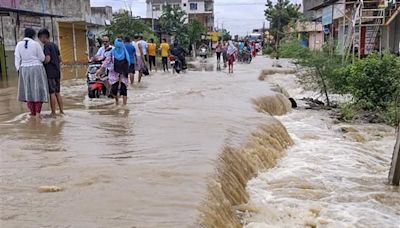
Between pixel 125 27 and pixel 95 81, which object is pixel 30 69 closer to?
pixel 95 81

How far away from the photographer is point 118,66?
10414mm

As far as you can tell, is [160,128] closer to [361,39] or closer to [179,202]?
[179,202]

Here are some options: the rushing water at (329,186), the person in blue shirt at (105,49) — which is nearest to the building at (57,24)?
the person in blue shirt at (105,49)

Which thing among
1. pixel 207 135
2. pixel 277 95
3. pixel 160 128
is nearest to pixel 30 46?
pixel 160 128

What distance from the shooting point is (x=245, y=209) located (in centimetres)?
555

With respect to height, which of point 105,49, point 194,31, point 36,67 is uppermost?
point 194,31

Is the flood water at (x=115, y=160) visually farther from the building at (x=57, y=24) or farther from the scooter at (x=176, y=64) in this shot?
the building at (x=57, y=24)

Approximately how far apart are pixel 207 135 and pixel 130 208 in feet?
11.5

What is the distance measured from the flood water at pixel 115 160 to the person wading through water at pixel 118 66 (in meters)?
0.50

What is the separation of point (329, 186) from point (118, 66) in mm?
5312

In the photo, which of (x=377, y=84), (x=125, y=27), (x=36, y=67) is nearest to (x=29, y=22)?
(x=36, y=67)

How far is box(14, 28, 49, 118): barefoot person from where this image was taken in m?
8.37

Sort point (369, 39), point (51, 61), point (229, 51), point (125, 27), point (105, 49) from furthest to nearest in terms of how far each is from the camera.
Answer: point (125, 27), point (229, 51), point (369, 39), point (105, 49), point (51, 61)

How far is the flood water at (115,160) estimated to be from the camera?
4316 mm
